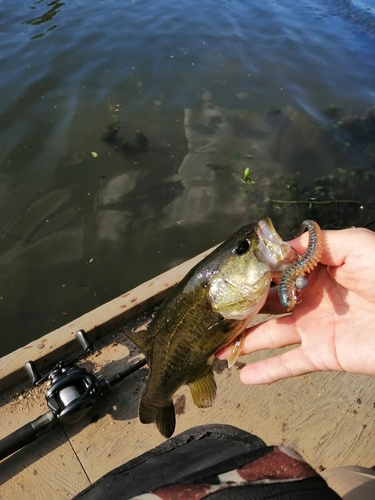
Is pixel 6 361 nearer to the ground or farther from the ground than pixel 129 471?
nearer to the ground

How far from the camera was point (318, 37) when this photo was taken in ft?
35.3

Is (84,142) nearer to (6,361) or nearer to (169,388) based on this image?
(6,361)

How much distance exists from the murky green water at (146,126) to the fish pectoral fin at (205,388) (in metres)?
Answer: 2.56

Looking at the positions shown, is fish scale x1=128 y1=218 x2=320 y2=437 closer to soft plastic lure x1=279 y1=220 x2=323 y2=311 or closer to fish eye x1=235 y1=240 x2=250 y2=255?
fish eye x1=235 y1=240 x2=250 y2=255

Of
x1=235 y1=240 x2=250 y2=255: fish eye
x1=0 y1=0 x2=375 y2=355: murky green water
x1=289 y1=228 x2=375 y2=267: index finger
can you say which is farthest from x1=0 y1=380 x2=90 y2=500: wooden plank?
x1=289 y1=228 x2=375 y2=267: index finger

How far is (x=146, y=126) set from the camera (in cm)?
739

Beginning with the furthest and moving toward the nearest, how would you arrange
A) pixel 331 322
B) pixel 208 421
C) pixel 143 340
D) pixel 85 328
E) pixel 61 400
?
pixel 85 328 < pixel 208 421 < pixel 61 400 < pixel 143 340 < pixel 331 322

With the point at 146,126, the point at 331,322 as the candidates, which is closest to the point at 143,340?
the point at 331,322

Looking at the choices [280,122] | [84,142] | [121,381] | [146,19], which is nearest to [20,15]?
[146,19]

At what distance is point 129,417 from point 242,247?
178cm

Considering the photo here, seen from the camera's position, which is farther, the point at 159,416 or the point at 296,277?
the point at 159,416

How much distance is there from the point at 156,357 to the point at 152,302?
1.31 meters

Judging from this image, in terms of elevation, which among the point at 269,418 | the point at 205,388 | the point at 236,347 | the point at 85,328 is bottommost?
the point at 269,418

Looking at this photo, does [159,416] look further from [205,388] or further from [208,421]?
[208,421]
